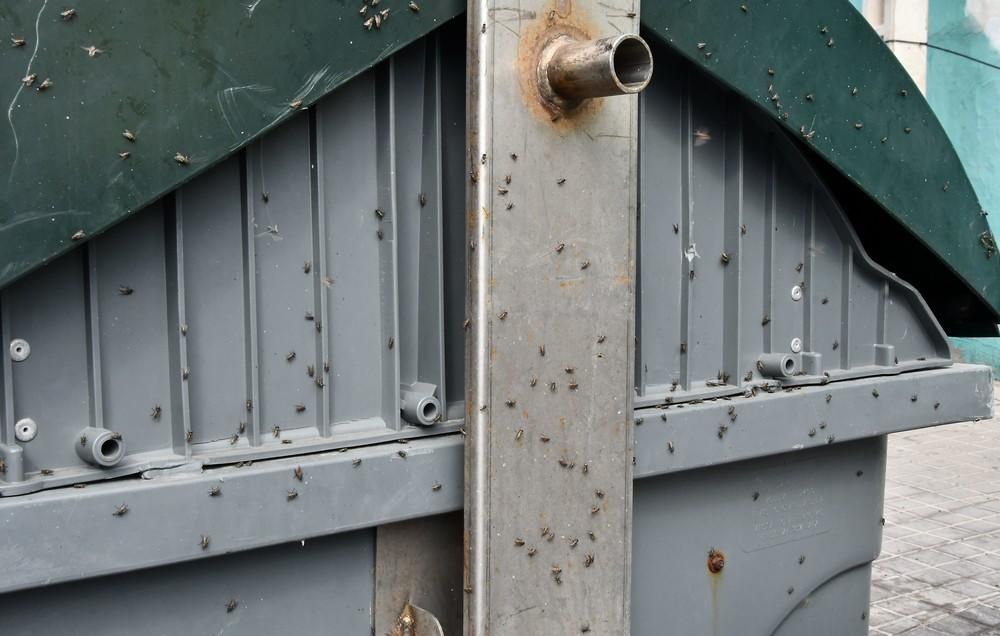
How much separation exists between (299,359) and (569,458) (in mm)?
756

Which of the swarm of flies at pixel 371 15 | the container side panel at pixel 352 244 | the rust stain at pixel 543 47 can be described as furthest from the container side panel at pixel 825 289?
the swarm of flies at pixel 371 15

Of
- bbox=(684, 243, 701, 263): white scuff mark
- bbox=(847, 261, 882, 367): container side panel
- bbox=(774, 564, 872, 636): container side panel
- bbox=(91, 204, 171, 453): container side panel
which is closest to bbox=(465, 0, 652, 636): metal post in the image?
bbox=(684, 243, 701, 263): white scuff mark

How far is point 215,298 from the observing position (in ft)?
8.05

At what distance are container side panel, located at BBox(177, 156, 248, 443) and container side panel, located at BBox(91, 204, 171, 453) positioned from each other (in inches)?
2.4

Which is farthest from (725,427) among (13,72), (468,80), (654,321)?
(13,72)

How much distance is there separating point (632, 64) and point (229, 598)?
1598mm

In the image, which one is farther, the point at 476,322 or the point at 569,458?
the point at 569,458

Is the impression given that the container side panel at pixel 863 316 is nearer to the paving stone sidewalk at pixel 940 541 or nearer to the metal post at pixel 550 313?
the metal post at pixel 550 313

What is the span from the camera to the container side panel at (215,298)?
7.92 ft

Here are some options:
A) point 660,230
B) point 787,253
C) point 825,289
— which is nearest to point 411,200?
point 660,230

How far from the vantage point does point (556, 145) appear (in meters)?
2.71

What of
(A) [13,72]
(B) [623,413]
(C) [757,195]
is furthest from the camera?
(C) [757,195]

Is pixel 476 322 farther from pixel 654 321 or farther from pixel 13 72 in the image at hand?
pixel 13 72

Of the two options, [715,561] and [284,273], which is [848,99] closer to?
[715,561]
